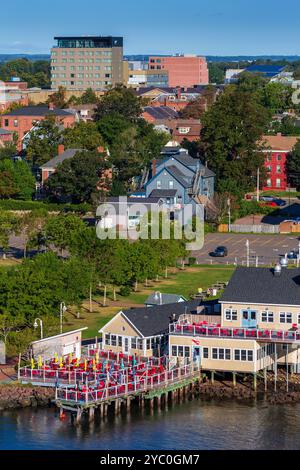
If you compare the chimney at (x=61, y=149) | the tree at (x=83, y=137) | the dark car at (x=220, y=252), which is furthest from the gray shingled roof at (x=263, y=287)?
the tree at (x=83, y=137)

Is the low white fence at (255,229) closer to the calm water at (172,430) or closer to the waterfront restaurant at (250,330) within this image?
the waterfront restaurant at (250,330)

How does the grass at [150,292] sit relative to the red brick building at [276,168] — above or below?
below

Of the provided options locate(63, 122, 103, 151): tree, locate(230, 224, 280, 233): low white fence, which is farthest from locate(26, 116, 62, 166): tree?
locate(230, 224, 280, 233): low white fence

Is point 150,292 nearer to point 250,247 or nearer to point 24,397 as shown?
point 250,247

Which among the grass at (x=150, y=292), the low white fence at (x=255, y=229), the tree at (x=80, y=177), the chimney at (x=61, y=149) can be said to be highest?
the chimney at (x=61, y=149)

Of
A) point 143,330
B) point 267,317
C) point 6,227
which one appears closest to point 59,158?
point 6,227
